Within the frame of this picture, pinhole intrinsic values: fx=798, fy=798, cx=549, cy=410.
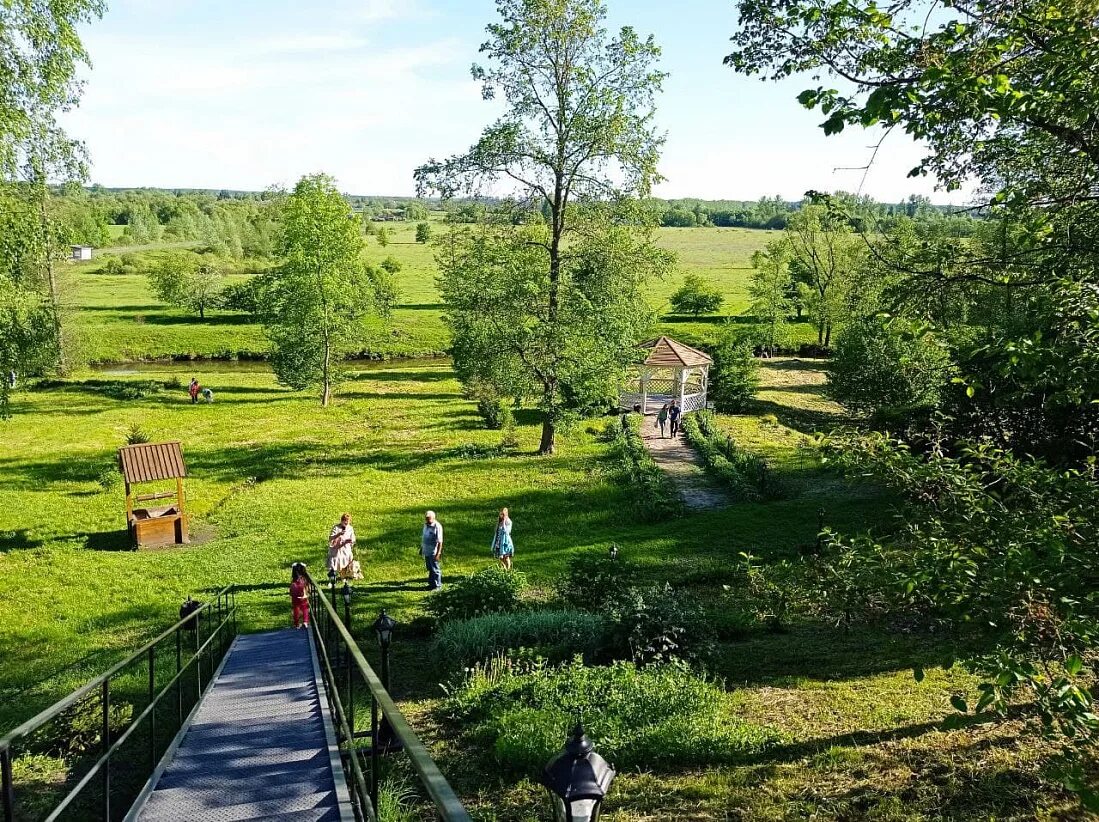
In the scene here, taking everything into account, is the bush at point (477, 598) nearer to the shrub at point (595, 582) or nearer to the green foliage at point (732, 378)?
the shrub at point (595, 582)

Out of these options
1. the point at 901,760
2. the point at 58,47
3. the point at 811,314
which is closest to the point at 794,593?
the point at 901,760

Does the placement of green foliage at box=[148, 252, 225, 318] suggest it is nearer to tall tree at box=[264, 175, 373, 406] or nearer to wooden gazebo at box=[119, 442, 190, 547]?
tall tree at box=[264, 175, 373, 406]

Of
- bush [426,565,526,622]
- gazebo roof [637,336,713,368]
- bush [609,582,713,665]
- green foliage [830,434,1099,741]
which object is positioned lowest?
bush [426,565,526,622]

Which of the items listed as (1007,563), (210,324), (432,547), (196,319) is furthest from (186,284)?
(1007,563)

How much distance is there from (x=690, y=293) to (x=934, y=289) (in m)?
63.2

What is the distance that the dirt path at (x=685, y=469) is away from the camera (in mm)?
20938

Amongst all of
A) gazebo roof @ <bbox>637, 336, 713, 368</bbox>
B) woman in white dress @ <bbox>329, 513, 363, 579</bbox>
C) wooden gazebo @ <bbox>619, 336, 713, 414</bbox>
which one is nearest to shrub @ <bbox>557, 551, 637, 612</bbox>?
woman in white dress @ <bbox>329, 513, 363, 579</bbox>

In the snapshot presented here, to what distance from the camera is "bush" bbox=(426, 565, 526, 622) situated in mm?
12164

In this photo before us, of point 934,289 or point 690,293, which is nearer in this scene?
point 934,289

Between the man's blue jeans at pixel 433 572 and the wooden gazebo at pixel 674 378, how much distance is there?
1864 cm

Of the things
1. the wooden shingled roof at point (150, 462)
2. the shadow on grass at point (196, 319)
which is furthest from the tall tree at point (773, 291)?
the wooden shingled roof at point (150, 462)

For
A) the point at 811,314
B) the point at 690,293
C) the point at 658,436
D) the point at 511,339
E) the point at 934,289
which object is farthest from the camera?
the point at 690,293

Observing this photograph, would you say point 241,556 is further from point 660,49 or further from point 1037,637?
point 660,49

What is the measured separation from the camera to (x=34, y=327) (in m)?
16.7
